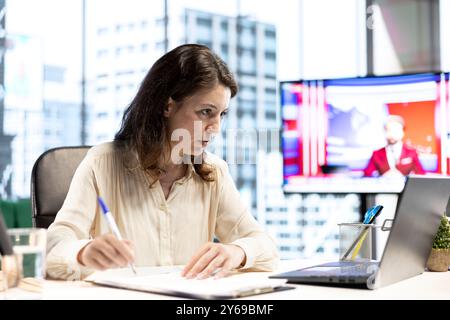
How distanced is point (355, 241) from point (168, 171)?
0.60 metres

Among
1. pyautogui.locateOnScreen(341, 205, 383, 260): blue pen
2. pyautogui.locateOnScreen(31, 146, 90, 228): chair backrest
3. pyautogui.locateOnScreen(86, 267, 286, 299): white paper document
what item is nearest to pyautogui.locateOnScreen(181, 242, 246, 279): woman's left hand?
pyautogui.locateOnScreen(86, 267, 286, 299): white paper document

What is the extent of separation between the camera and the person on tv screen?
11.3 ft

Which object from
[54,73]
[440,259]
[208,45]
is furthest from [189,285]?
[208,45]

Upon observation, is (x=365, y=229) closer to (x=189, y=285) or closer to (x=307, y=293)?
(x=307, y=293)

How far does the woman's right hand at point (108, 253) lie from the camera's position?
1.18m

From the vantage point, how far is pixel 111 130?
443 cm

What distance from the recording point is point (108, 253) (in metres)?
1.20

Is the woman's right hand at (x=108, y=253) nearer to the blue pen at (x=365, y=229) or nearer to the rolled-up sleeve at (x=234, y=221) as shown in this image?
the rolled-up sleeve at (x=234, y=221)

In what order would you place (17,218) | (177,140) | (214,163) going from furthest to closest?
1. (17,218)
2. (214,163)
3. (177,140)

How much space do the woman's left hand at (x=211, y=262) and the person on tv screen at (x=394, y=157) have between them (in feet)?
7.35

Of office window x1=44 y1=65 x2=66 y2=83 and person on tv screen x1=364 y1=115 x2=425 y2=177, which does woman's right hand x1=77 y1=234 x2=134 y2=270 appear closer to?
person on tv screen x1=364 y1=115 x2=425 y2=177
